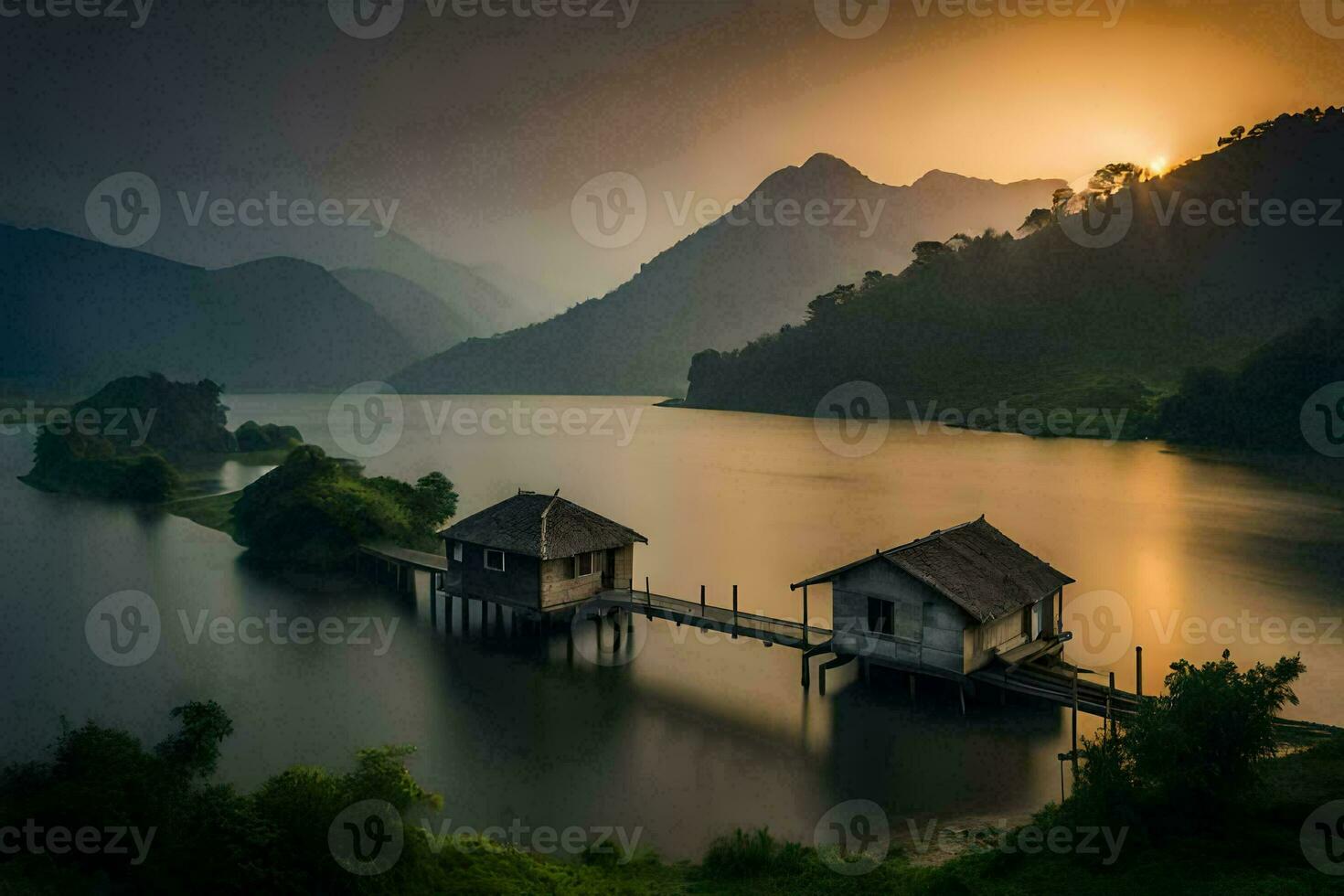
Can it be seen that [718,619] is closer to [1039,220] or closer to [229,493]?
[229,493]

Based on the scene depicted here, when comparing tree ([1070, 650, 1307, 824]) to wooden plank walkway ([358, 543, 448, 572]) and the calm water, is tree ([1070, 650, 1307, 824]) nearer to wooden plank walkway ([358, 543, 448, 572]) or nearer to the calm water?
the calm water

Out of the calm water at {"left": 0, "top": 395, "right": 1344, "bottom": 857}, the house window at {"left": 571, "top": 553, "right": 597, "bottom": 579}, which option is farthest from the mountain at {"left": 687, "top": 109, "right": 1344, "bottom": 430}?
the house window at {"left": 571, "top": 553, "right": 597, "bottom": 579}

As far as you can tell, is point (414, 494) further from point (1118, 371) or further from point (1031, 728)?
point (1118, 371)

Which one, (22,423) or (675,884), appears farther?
(22,423)

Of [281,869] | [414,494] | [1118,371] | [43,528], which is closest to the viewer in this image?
[281,869]

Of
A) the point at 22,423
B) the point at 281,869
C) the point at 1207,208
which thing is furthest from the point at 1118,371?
the point at 22,423

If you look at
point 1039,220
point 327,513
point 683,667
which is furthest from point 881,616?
point 1039,220

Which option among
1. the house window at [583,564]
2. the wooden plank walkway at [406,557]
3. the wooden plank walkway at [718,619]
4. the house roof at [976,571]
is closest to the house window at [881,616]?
the house roof at [976,571]
